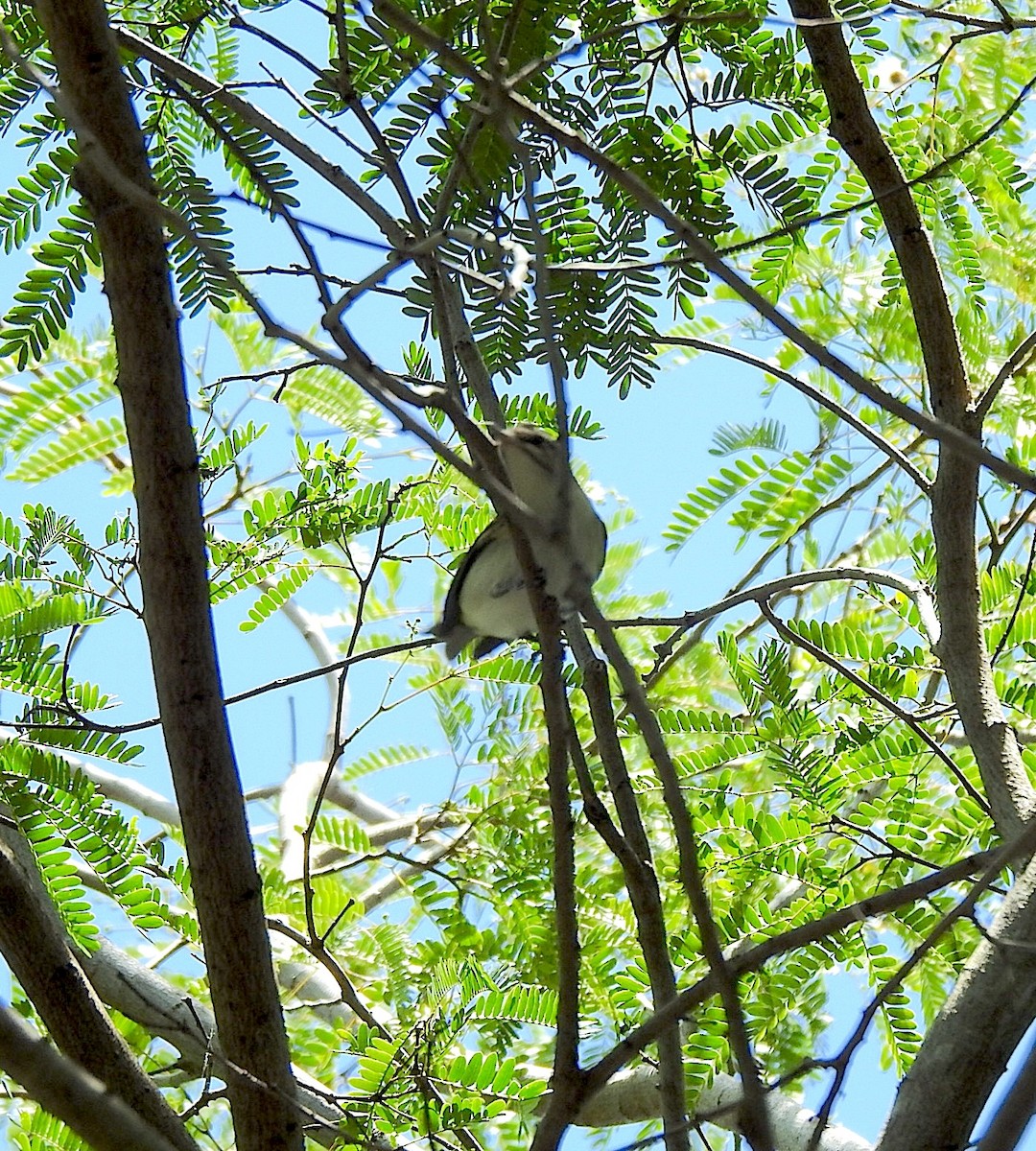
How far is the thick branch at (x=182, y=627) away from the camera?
7.00 feet

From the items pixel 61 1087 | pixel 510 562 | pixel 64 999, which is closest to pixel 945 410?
pixel 510 562

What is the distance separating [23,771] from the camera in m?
2.56

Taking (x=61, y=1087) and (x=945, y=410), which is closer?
(x=61, y=1087)

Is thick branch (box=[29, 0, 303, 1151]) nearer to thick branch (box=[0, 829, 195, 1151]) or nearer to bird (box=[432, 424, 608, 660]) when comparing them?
thick branch (box=[0, 829, 195, 1151])

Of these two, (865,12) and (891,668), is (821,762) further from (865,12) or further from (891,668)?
(865,12)

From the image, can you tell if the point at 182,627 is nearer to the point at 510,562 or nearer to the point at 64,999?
the point at 64,999

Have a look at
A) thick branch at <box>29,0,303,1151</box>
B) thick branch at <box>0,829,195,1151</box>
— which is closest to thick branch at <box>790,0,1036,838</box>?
thick branch at <box>29,0,303,1151</box>

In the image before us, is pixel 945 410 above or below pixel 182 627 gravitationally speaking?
above

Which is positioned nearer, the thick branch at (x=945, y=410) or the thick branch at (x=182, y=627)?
the thick branch at (x=182, y=627)

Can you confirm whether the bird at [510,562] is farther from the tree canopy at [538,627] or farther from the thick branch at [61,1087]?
the thick branch at [61,1087]

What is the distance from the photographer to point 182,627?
86.0 inches

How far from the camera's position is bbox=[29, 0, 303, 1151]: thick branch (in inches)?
84.0

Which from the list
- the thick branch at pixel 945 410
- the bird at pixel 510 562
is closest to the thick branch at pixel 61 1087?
the thick branch at pixel 945 410

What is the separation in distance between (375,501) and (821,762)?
1180 millimetres
